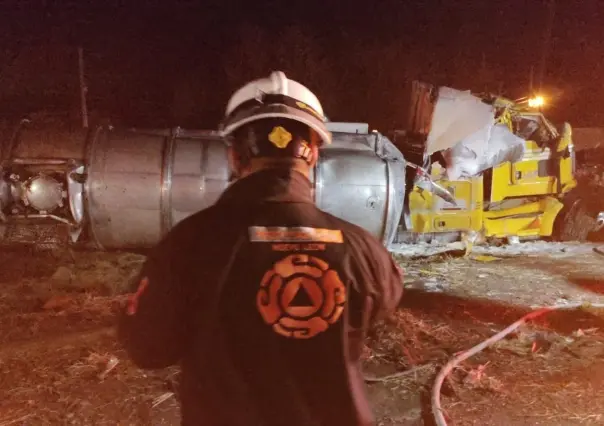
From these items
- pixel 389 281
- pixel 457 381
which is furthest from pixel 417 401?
pixel 389 281

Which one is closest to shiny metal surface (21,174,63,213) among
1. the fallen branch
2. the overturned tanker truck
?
the overturned tanker truck

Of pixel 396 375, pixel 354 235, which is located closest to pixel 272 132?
pixel 354 235

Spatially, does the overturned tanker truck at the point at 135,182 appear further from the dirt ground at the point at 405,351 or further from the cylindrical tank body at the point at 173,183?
the dirt ground at the point at 405,351

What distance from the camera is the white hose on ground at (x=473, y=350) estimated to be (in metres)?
3.86

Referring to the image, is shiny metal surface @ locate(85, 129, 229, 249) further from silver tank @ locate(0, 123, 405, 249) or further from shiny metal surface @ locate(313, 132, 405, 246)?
shiny metal surface @ locate(313, 132, 405, 246)

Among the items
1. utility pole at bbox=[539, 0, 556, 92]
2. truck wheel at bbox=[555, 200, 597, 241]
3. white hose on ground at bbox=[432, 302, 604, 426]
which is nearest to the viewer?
white hose on ground at bbox=[432, 302, 604, 426]

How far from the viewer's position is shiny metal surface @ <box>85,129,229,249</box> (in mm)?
6641

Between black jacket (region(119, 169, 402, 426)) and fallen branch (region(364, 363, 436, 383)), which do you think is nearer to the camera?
black jacket (region(119, 169, 402, 426))

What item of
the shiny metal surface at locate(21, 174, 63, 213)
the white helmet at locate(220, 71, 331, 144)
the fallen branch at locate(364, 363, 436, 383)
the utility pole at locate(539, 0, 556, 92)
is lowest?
the fallen branch at locate(364, 363, 436, 383)

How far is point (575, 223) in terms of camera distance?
949cm

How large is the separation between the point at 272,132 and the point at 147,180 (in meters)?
5.44

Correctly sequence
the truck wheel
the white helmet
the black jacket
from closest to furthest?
the black jacket
the white helmet
the truck wheel

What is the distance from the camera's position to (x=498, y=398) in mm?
4148

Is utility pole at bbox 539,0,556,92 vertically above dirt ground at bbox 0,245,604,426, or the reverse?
utility pole at bbox 539,0,556,92
